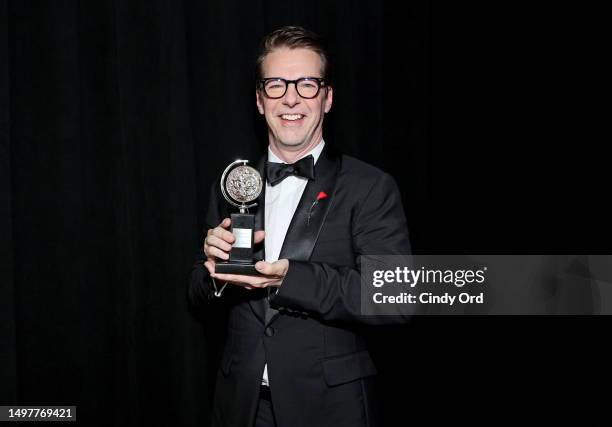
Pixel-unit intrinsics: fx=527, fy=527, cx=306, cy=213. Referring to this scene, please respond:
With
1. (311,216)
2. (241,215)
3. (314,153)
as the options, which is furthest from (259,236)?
(314,153)

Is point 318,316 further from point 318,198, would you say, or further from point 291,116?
point 291,116

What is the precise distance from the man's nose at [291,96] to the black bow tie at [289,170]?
21cm

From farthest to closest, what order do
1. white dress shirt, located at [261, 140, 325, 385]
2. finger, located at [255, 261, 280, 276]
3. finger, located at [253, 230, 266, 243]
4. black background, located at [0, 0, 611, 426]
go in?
black background, located at [0, 0, 611, 426] < white dress shirt, located at [261, 140, 325, 385] < finger, located at [253, 230, 266, 243] < finger, located at [255, 261, 280, 276]

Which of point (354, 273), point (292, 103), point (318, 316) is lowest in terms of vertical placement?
point (318, 316)

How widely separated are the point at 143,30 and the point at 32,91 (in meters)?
0.54

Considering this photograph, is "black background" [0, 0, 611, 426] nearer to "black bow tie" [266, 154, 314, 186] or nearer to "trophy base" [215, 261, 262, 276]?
"black bow tie" [266, 154, 314, 186]

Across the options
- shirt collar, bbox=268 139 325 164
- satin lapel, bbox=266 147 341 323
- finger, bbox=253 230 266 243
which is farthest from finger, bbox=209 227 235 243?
shirt collar, bbox=268 139 325 164

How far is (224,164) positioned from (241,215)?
849mm

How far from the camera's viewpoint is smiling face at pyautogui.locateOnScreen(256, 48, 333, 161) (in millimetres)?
1941

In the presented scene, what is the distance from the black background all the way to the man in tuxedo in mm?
515

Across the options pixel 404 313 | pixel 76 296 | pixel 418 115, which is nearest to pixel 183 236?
pixel 76 296

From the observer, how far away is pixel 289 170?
196 cm

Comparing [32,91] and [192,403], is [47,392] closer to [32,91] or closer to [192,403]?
[192,403]

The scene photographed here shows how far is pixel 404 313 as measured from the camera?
1828 mm
